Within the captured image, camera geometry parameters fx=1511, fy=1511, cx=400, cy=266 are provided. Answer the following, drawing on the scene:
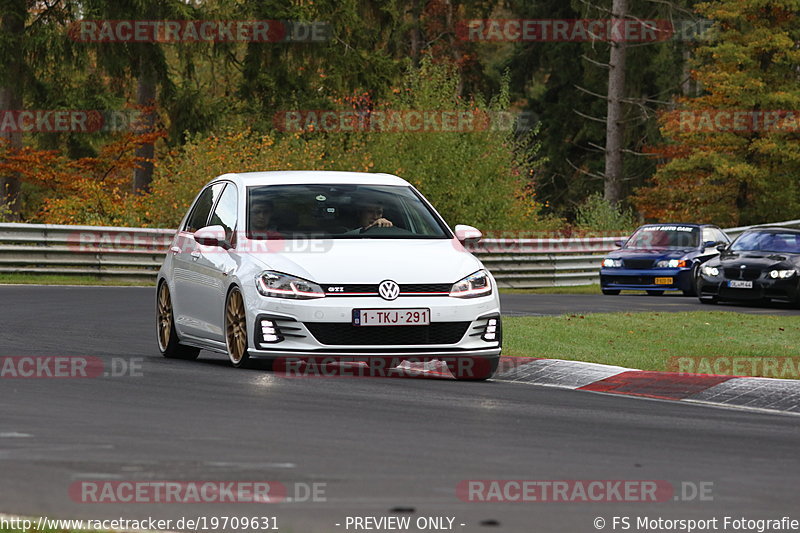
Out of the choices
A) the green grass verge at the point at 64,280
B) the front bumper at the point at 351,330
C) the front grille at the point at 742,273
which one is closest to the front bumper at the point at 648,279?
the front grille at the point at 742,273

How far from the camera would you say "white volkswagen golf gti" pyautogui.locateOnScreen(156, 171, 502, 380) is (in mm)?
12047

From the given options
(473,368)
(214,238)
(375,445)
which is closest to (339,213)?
(214,238)

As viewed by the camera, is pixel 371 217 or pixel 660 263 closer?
pixel 371 217

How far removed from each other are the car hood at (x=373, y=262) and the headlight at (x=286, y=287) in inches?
2.0

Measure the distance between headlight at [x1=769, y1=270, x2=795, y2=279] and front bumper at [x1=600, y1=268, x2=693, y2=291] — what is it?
15.4 feet

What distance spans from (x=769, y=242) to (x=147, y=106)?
68.4 feet

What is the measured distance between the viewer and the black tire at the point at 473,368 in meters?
12.9

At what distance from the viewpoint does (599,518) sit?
22.1ft

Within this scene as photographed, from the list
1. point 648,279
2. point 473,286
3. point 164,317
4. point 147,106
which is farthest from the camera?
point 147,106

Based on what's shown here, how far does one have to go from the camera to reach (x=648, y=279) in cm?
3108

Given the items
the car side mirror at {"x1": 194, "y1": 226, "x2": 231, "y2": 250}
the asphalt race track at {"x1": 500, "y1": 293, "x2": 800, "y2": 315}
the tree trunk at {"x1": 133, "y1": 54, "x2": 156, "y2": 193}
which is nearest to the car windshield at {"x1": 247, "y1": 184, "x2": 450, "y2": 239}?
the car side mirror at {"x1": 194, "y1": 226, "x2": 231, "y2": 250}

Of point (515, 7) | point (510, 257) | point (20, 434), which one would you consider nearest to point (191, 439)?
point (20, 434)

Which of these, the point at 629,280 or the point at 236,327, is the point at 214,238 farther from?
the point at 629,280

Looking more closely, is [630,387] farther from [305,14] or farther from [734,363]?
[305,14]
